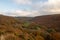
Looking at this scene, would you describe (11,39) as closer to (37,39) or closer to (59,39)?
(37,39)

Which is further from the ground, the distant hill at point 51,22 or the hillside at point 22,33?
the hillside at point 22,33

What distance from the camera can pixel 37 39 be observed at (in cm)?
2561

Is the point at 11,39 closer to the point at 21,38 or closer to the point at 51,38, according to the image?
the point at 21,38

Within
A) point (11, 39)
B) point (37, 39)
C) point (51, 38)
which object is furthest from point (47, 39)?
point (11, 39)

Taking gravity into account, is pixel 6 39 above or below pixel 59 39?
above

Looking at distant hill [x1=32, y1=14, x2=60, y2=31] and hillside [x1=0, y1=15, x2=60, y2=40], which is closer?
hillside [x1=0, y1=15, x2=60, y2=40]

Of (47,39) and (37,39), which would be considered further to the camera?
(47,39)

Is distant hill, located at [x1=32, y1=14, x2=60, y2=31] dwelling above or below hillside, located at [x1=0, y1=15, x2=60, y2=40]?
below

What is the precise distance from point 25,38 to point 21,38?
2.07ft

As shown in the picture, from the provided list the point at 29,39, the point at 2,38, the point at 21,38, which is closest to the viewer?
the point at 2,38

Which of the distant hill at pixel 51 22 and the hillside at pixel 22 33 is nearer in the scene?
A: the hillside at pixel 22 33

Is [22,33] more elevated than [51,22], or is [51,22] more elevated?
[22,33]

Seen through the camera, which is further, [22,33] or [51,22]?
[51,22]

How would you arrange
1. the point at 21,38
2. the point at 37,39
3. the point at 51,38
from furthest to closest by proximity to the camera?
the point at 51,38
the point at 37,39
the point at 21,38
